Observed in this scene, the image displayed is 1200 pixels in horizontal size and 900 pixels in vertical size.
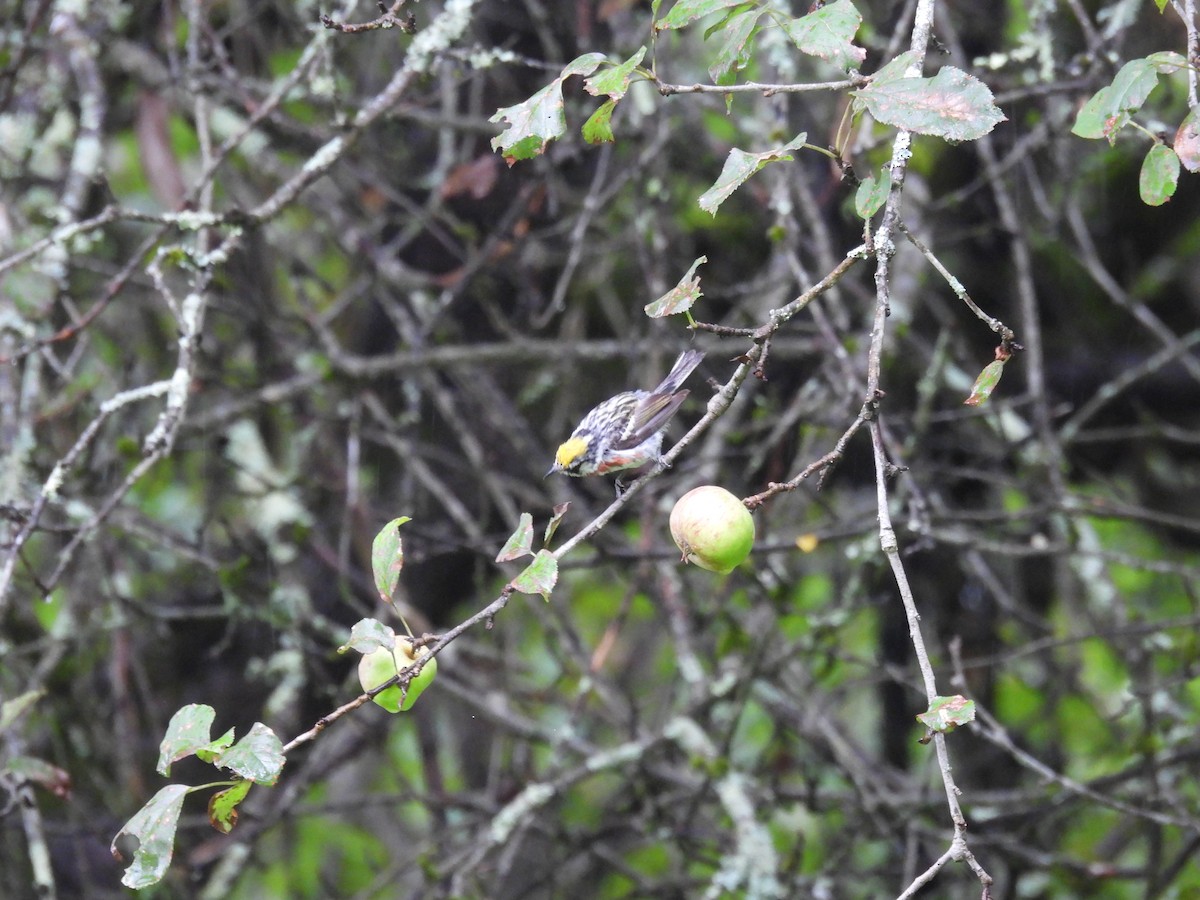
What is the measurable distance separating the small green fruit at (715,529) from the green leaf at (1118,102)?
703 millimetres

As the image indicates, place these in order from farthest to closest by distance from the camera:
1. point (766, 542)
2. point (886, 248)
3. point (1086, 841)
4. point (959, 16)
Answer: point (1086, 841), point (959, 16), point (766, 542), point (886, 248)

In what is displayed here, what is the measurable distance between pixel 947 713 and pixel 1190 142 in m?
0.88

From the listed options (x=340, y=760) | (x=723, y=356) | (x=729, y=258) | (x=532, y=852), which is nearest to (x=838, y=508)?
(x=729, y=258)

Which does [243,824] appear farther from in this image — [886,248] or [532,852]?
[886,248]

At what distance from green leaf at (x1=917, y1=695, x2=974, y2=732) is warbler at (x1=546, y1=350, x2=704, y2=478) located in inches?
37.8

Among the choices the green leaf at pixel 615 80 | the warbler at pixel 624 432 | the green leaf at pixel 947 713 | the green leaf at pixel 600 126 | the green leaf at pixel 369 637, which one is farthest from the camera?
the warbler at pixel 624 432

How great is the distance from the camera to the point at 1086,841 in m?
4.94

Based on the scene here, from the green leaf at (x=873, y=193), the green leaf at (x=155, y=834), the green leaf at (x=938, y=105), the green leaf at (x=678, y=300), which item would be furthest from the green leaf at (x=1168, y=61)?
the green leaf at (x=155, y=834)

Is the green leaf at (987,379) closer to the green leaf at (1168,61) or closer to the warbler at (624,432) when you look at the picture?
the green leaf at (1168,61)

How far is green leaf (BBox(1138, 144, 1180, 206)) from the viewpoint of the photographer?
5.47ft

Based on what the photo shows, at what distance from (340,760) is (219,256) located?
206 cm

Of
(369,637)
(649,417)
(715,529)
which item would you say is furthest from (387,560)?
(649,417)

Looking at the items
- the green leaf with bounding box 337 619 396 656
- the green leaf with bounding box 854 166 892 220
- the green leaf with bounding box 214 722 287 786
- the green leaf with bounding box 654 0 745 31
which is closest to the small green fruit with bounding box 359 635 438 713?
the green leaf with bounding box 337 619 396 656

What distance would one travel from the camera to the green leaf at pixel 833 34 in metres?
1.56
